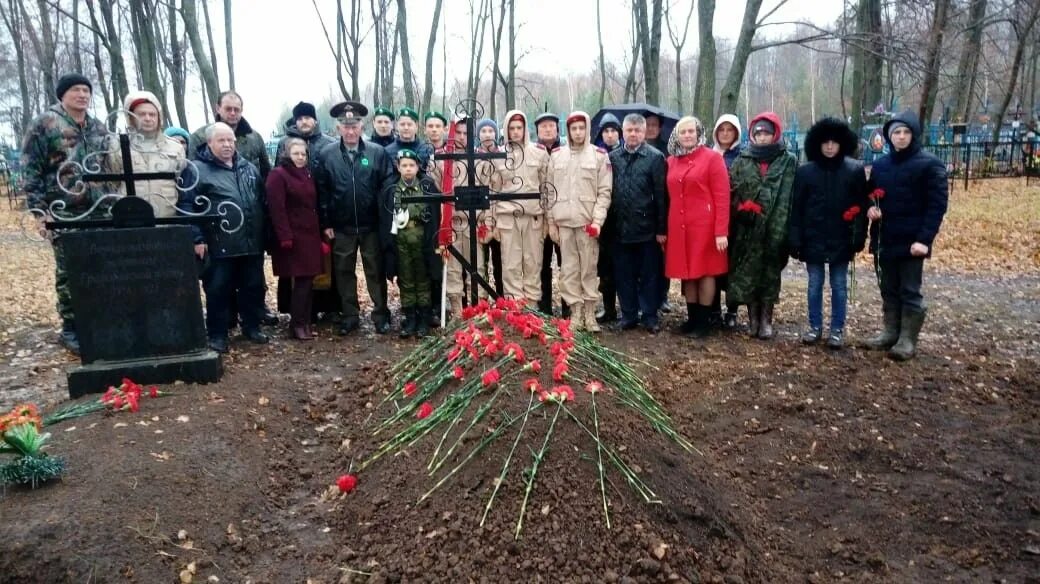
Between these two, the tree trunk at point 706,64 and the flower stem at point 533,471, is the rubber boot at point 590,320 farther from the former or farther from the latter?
the tree trunk at point 706,64

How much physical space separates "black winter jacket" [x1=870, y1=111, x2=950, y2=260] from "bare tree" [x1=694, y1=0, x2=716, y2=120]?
24.2ft

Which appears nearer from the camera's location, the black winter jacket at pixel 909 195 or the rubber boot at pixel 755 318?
the black winter jacket at pixel 909 195

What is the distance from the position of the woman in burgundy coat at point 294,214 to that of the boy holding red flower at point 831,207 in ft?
13.2

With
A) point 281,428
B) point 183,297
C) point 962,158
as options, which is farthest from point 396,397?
point 962,158

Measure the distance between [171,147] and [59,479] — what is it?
3.19 m

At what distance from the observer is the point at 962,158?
844 inches

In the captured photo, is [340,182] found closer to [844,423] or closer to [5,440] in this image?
[5,440]

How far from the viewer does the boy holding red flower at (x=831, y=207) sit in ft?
18.7

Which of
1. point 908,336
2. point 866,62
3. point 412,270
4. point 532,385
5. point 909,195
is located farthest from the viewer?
Answer: point 866,62

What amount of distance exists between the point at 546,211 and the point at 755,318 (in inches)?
81.2

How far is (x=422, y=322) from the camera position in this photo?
664cm

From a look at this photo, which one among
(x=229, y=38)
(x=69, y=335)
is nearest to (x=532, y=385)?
(x=69, y=335)

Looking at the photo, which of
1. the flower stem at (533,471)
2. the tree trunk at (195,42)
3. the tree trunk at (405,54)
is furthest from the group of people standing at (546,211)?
the tree trunk at (405,54)

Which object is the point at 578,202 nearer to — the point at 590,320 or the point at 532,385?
the point at 590,320
